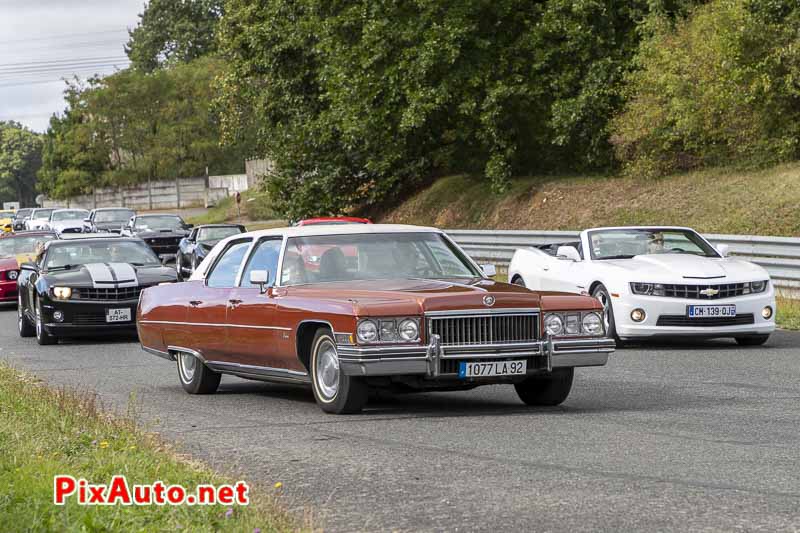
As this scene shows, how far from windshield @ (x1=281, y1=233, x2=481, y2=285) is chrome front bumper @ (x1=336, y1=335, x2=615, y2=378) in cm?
120

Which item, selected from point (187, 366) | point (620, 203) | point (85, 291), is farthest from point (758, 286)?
point (620, 203)

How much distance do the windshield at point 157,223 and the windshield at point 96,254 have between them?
20.4 m

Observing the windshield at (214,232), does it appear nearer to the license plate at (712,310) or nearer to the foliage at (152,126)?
the license plate at (712,310)

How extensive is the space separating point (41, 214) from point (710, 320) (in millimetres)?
52379

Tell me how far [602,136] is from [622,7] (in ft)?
10.8

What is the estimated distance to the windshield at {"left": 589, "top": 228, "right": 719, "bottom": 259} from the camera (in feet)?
54.3

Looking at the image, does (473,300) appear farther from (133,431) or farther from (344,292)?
(133,431)

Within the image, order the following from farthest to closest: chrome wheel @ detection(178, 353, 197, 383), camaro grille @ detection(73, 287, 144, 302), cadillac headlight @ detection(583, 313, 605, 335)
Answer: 1. camaro grille @ detection(73, 287, 144, 302)
2. chrome wheel @ detection(178, 353, 197, 383)
3. cadillac headlight @ detection(583, 313, 605, 335)

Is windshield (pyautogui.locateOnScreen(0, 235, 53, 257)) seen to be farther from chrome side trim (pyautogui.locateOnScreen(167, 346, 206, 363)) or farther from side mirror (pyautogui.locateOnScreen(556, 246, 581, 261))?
chrome side trim (pyautogui.locateOnScreen(167, 346, 206, 363))

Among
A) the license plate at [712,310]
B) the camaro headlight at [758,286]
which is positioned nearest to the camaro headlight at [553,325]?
the license plate at [712,310]

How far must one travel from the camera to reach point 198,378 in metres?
12.0

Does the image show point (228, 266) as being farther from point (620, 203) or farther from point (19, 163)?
point (19, 163)

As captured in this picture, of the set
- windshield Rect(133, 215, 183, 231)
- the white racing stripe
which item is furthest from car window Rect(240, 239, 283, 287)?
windshield Rect(133, 215, 183, 231)

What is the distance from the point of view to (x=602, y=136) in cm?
3397
